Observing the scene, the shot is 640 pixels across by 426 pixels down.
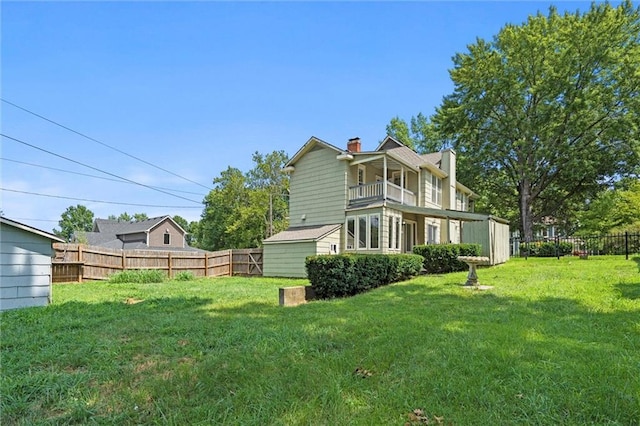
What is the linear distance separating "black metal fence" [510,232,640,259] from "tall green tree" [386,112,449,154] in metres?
15.6

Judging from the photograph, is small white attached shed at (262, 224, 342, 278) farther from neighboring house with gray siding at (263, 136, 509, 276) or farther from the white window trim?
the white window trim

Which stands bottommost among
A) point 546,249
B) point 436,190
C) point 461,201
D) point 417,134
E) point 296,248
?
point 546,249

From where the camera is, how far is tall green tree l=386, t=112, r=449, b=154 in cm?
3700

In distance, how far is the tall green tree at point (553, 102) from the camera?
24891 millimetres

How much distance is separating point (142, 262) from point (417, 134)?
103 ft

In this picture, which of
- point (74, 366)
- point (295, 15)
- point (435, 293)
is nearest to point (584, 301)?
point (435, 293)

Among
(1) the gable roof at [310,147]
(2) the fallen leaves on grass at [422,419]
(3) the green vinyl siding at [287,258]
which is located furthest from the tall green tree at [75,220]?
(2) the fallen leaves on grass at [422,419]

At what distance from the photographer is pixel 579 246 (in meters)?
22.4

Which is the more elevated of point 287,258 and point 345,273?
point 345,273

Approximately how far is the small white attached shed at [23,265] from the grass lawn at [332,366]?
5.29 feet

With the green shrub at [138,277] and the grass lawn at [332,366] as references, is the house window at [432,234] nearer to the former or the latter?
the grass lawn at [332,366]

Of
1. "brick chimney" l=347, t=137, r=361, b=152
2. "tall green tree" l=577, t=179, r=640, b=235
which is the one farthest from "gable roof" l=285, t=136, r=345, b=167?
"tall green tree" l=577, t=179, r=640, b=235

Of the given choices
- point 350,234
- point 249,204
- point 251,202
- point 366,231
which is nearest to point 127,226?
point 249,204

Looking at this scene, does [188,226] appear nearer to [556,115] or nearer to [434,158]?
[434,158]
